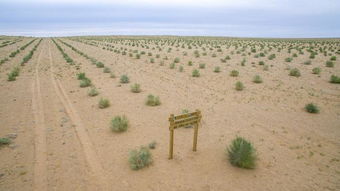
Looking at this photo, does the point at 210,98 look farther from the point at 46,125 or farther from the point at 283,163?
the point at 46,125

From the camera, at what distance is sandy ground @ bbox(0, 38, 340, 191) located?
536cm

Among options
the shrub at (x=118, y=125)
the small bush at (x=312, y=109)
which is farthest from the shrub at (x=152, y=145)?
the small bush at (x=312, y=109)

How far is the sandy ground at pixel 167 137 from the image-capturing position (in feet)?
17.6

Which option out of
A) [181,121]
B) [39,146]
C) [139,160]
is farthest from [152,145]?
[39,146]

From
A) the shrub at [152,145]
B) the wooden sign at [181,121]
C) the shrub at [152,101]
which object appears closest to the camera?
the wooden sign at [181,121]

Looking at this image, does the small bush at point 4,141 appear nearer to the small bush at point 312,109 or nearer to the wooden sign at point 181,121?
the wooden sign at point 181,121

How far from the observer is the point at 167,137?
7.45 metres

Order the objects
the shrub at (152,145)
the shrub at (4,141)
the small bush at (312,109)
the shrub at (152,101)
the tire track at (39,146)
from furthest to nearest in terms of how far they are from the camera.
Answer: the shrub at (152,101), the small bush at (312,109), the shrub at (4,141), the shrub at (152,145), the tire track at (39,146)

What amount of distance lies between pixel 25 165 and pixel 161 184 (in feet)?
12.1

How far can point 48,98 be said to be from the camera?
38.3 feet

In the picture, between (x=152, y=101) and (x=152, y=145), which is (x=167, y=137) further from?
(x=152, y=101)

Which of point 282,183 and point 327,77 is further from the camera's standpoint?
point 327,77

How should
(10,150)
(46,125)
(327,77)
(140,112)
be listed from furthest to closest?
(327,77) → (140,112) → (46,125) → (10,150)

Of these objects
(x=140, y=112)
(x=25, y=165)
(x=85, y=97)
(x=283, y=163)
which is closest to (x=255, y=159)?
(x=283, y=163)
